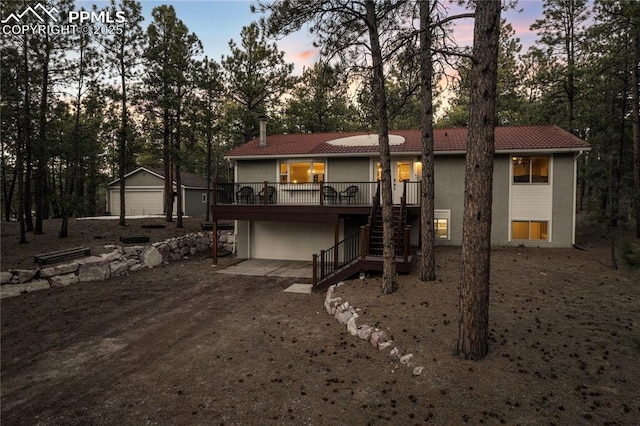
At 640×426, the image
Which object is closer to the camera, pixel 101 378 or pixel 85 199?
pixel 101 378

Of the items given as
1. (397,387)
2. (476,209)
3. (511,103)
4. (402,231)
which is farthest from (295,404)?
(511,103)

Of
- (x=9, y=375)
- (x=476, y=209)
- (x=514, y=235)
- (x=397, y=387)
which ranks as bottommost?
(x=9, y=375)

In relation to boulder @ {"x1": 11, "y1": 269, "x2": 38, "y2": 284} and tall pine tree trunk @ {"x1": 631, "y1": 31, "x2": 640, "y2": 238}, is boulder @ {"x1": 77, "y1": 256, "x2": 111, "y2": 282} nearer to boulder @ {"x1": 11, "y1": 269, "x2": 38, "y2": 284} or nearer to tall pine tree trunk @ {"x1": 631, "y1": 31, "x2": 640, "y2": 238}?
boulder @ {"x1": 11, "y1": 269, "x2": 38, "y2": 284}

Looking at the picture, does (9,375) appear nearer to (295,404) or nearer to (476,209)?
(295,404)

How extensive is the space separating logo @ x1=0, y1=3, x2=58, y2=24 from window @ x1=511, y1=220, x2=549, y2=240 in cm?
2194

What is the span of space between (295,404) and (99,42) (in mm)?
20151

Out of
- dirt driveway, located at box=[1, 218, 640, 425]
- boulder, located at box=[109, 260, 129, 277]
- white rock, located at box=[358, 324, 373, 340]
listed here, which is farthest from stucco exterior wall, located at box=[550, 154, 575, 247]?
boulder, located at box=[109, 260, 129, 277]

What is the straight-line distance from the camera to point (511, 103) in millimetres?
23172

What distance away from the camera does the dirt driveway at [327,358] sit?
434 centimetres

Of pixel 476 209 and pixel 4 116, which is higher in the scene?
pixel 4 116

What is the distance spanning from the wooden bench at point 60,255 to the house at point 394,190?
16.8ft

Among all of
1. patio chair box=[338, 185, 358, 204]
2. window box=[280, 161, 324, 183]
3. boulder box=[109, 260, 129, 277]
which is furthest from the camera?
window box=[280, 161, 324, 183]

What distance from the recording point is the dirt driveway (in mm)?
4344

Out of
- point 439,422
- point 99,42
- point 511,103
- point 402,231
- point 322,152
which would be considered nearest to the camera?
point 439,422
